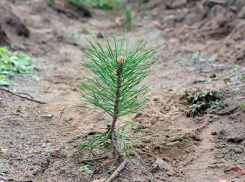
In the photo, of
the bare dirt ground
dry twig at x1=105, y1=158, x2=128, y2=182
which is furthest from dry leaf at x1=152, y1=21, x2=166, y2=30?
dry twig at x1=105, y1=158, x2=128, y2=182

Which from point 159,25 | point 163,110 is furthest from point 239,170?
point 159,25

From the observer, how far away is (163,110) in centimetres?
310

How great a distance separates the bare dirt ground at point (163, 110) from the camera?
2.11 m

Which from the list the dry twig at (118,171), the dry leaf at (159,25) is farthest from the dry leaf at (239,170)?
the dry leaf at (159,25)

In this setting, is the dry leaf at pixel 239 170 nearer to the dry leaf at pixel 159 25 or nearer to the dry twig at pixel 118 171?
the dry twig at pixel 118 171

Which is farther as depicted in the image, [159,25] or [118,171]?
[159,25]

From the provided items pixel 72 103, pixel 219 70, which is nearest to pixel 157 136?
pixel 72 103

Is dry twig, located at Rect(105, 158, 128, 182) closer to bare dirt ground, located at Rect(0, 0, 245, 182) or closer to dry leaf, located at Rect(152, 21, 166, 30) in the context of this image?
bare dirt ground, located at Rect(0, 0, 245, 182)

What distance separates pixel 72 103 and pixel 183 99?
132cm

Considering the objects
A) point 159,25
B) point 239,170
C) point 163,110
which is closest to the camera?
point 239,170

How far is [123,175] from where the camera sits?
6.64 ft

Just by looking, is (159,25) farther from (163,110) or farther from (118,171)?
(118,171)

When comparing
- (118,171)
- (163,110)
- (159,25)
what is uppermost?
(159,25)

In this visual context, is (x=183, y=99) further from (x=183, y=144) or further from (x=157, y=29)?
(x=157, y=29)
